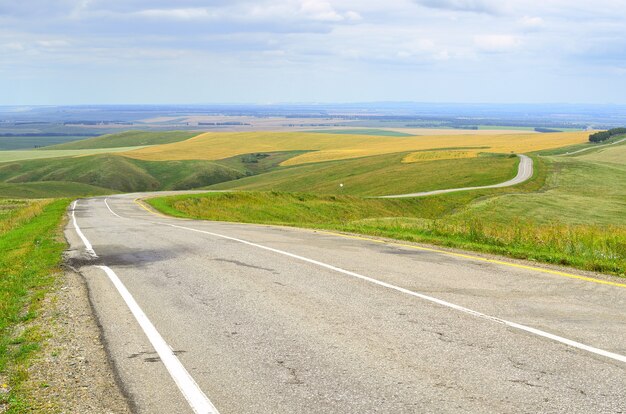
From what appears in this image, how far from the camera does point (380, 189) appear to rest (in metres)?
72.9

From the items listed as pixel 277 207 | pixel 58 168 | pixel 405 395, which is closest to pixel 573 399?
pixel 405 395

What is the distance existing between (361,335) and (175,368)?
8.21 feet

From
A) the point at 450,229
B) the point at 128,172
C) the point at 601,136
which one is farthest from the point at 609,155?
the point at 450,229

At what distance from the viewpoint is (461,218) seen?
44.7 metres

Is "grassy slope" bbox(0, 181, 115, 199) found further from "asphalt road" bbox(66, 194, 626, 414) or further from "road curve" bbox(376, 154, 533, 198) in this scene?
"asphalt road" bbox(66, 194, 626, 414)

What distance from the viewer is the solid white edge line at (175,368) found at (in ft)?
19.0

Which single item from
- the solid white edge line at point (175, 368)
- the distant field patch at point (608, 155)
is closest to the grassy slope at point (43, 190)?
the solid white edge line at point (175, 368)

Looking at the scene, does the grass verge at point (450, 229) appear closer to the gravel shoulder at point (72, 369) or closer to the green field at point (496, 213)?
the green field at point (496, 213)

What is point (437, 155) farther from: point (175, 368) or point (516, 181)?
point (175, 368)

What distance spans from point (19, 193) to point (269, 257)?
82910 mm

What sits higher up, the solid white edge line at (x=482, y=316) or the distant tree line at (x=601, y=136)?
the solid white edge line at (x=482, y=316)

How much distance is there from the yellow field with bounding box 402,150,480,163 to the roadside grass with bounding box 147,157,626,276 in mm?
14640

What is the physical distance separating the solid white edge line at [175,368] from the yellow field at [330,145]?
116322 mm

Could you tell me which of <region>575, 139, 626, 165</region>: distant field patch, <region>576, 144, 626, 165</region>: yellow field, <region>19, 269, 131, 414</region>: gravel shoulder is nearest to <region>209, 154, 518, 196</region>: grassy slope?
<region>575, 139, 626, 165</region>: distant field patch
